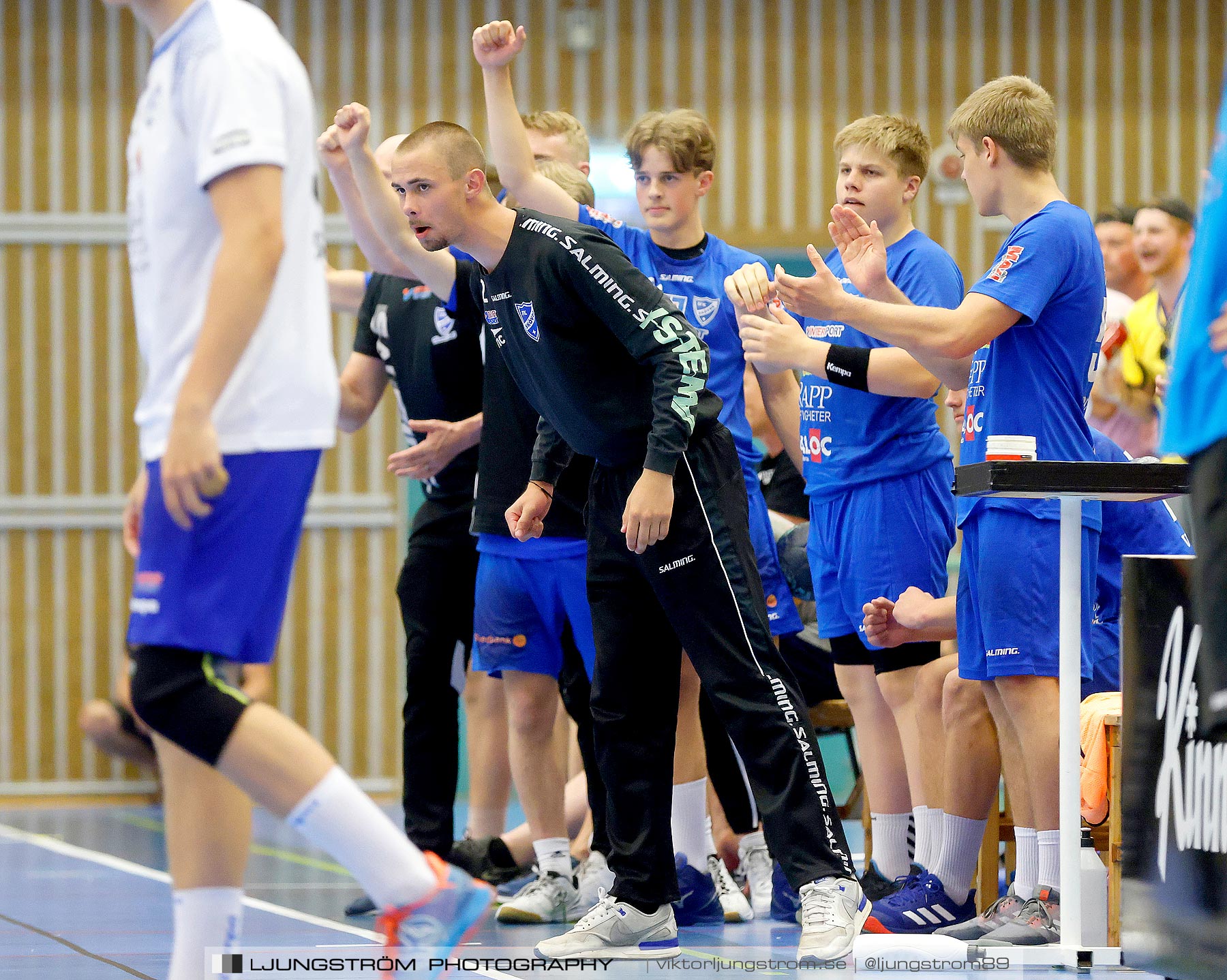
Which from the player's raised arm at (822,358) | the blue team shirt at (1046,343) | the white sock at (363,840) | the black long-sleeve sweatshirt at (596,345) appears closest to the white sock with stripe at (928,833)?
the blue team shirt at (1046,343)

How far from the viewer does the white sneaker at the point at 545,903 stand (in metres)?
4.32

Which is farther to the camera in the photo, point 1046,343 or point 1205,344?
point 1046,343

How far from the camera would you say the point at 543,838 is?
4.49 metres

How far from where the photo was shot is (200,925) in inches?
98.7

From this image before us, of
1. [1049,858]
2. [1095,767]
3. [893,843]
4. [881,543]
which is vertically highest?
[881,543]

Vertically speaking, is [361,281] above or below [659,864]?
above

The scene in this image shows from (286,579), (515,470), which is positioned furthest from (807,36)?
(286,579)

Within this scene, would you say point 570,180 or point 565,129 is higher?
point 565,129

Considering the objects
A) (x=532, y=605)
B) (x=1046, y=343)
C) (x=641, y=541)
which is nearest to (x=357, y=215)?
(x=532, y=605)

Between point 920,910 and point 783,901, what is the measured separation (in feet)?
1.77

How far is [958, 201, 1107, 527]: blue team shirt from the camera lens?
3.67 m

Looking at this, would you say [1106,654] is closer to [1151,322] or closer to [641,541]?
[641,541]

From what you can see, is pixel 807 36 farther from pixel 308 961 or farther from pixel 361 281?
pixel 308 961

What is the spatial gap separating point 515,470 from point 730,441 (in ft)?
2.90
